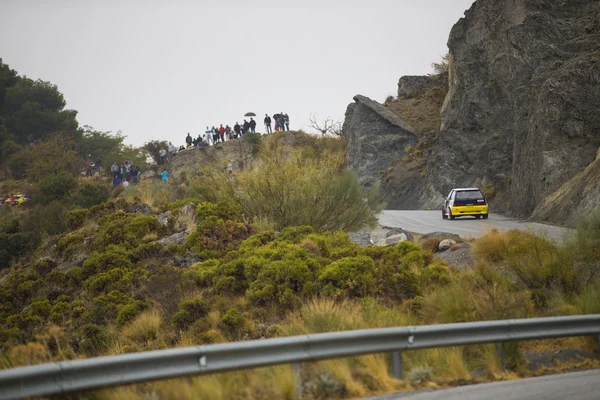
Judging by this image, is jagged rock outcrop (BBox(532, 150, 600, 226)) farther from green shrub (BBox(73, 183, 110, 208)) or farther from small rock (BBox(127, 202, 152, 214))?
green shrub (BBox(73, 183, 110, 208))

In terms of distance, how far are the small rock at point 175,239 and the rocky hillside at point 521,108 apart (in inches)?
581

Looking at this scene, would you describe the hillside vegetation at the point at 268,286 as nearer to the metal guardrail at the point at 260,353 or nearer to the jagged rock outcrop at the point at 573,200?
the metal guardrail at the point at 260,353

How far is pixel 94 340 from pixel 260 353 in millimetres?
8517

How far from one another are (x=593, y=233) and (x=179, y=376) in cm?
1356

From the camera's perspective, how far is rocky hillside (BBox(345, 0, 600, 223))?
1505 inches

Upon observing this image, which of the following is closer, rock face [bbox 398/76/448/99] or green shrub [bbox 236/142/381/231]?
green shrub [bbox 236/142/381/231]

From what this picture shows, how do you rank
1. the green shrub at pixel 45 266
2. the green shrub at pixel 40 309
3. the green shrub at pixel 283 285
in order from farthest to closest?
the green shrub at pixel 45 266 → the green shrub at pixel 40 309 → the green shrub at pixel 283 285

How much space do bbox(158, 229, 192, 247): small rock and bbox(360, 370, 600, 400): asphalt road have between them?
15.6m

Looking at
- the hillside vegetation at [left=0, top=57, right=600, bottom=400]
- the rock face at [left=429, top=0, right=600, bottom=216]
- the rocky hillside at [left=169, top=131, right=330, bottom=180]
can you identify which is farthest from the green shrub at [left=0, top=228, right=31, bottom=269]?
the rocky hillside at [left=169, top=131, right=330, bottom=180]

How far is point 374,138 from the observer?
2842 inches

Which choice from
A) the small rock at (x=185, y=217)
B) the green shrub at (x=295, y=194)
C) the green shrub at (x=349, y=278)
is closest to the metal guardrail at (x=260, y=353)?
the green shrub at (x=349, y=278)

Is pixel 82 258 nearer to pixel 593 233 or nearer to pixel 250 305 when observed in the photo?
pixel 250 305

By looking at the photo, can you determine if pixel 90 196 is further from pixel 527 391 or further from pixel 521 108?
pixel 527 391

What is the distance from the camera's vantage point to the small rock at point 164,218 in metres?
26.2
